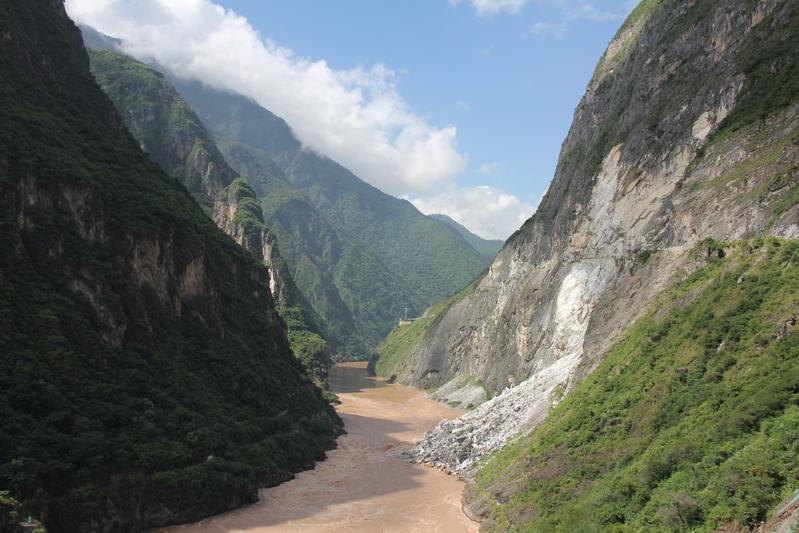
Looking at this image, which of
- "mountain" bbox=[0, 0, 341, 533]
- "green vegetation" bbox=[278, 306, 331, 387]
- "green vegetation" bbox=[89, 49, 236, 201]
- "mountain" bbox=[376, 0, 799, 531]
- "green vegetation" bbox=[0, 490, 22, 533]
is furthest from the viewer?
"green vegetation" bbox=[89, 49, 236, 201]

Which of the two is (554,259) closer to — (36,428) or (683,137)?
(683,137)

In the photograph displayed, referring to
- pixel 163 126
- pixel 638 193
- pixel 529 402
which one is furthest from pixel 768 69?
pixel 163 126

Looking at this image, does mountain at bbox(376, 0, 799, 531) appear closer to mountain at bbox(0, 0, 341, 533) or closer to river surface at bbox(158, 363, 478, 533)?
river surface at bbox(158, 363, 478, 533)

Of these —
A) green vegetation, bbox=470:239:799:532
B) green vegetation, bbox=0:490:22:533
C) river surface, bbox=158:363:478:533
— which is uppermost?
green vegetation, bbox=470:239:799:532

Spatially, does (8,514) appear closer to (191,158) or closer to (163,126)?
(191,158)

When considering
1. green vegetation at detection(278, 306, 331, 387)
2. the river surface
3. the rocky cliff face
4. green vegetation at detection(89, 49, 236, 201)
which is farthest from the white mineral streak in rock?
green vegetation at detection(89, 49, 236, 201)

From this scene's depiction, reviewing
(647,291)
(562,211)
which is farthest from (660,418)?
(562,211)
